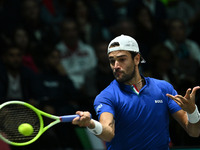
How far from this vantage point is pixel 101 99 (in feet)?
15.5

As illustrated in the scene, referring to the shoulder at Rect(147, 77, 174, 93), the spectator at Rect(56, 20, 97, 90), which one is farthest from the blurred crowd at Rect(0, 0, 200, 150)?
the shoulder at Rect(147, 77, 174, 93)

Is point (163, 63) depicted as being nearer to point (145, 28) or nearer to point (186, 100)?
point (145, 28)

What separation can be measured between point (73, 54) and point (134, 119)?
530 cm

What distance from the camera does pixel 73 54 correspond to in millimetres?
9938

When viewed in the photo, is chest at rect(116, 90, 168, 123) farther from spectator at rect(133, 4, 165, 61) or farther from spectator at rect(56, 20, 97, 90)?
spectator at rect(133, 4, 165, 61)

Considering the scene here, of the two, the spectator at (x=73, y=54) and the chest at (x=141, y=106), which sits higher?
the spectator at (x=73, y=54)

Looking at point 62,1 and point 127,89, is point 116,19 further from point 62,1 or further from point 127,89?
point 127,89

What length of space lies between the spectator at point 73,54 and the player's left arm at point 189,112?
15.9 feet

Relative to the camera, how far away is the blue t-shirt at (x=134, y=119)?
4.77 metres

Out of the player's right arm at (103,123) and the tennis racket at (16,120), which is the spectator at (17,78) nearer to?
the tennis racket at (16,120)

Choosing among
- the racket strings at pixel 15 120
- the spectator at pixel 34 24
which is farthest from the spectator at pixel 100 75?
the racket strings at pixel 15 120

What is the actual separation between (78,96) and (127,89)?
3952mm

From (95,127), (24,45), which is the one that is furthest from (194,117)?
(24,45)

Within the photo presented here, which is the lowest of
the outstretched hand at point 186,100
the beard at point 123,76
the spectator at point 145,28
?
the outstretched hand at point 186,100
